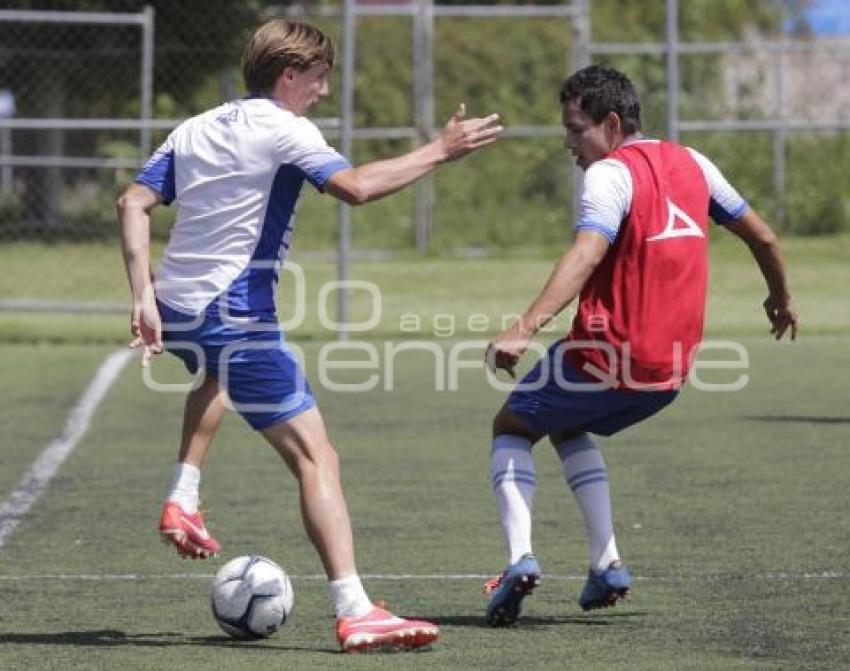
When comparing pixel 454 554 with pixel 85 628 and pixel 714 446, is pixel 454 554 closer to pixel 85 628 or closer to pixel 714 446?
pixel 85 628

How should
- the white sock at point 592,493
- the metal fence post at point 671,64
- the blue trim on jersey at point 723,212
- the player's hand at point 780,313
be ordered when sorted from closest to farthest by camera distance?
the white sock at point 592,493, the blue trim on jersey at point 723,212, the player's hand at point 780,313, the metal fence post at point 671,64

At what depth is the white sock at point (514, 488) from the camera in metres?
7.32

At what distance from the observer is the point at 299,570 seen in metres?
8.49

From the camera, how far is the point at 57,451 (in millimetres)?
12188

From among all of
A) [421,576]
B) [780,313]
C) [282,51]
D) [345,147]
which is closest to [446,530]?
[421,576]

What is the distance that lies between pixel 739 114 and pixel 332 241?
17.4 ft

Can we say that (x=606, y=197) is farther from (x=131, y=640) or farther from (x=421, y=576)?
(x=131, y=640)

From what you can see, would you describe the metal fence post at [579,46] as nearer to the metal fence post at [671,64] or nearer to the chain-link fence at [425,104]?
the chain-link fence at [425,104]

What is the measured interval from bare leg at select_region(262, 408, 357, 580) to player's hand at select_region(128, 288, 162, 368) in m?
0.42

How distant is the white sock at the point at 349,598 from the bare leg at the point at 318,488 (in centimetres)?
3

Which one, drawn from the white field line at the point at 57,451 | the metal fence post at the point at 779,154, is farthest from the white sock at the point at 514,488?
the metal fence post at the point at 779,154

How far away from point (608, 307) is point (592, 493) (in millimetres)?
675

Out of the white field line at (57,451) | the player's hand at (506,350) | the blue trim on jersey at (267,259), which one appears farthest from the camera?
the white field line at (57,451)

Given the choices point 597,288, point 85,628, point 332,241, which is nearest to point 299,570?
point 85,628
